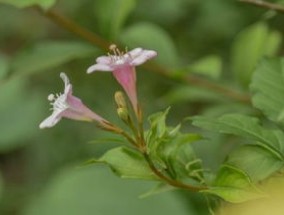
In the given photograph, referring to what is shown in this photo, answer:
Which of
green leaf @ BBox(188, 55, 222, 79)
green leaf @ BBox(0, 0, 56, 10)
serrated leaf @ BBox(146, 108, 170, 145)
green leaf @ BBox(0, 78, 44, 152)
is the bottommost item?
green leaf @ BBox(0, 78, 44, 152)

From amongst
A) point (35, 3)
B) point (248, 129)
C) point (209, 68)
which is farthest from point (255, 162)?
point (209, 68)

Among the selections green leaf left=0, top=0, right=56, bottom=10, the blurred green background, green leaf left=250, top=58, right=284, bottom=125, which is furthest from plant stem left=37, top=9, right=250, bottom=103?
green leaf left=250, top=58, right=284, bottom=125

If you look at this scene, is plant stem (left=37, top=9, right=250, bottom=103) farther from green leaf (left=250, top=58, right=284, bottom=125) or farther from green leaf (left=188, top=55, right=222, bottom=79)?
green leaf (left=250, top=58, right=284, bottom=125)

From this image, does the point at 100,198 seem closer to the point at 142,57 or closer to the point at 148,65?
the point at 148,65

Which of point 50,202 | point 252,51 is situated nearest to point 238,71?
point 252,51

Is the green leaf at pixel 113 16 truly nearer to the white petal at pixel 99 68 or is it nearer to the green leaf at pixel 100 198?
the green leaf at pixel 100 198

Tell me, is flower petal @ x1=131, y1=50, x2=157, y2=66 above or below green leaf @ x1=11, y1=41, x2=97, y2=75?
above
